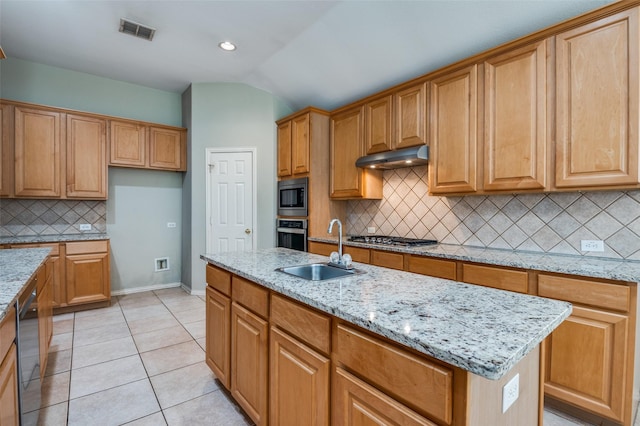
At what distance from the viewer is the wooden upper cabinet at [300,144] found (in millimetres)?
3819

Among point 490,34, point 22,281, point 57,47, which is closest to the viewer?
point 22,281

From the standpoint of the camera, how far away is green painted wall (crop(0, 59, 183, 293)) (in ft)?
12.6

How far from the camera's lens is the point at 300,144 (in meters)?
3.93

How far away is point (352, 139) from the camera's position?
11.9 feet

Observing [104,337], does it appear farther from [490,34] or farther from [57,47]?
[490,34]

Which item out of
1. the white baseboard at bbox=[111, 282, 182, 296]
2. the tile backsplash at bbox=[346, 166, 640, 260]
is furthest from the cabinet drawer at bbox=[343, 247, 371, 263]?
the white baseboard at bbox=[111, 282, 182, 296]

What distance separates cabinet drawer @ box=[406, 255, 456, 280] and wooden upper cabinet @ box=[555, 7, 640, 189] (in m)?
0.93

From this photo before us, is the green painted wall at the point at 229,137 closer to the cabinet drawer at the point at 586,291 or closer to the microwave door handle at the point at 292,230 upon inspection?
the microwave door handle at the point at 292,230

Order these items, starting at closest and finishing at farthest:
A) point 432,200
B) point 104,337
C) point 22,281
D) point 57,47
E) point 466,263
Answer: point 22,281 → point 466,263 → point 104,337 → point 432,200 → point 57,47

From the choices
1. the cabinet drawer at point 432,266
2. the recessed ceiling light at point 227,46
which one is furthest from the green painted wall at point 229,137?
the cabinet drawer at point 432,266

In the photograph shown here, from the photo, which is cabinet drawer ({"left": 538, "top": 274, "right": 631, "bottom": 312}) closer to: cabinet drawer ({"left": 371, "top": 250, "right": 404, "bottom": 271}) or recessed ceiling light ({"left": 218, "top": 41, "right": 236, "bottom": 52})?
cabinet drawer ({"left": 371, "top": 250, "right": 404, "bottom": 271})

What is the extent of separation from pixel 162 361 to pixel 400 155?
275cm

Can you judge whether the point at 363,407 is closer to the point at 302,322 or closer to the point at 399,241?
the point at 302,322

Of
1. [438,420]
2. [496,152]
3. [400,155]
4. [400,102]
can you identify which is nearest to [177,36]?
[400,102]
